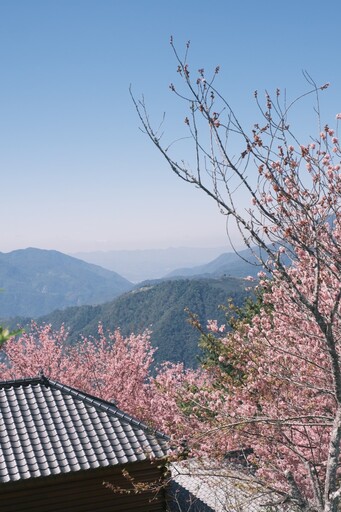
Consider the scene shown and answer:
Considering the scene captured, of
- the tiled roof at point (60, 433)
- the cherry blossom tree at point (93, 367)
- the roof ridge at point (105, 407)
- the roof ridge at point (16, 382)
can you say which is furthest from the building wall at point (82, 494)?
the cherry blossom tree at point (93, 367)

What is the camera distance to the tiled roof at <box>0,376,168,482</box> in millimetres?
12742

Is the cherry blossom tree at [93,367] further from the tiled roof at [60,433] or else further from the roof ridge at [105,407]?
the tiled roof at [60,433]

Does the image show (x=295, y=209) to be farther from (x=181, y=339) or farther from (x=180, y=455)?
(x=181, y=339)

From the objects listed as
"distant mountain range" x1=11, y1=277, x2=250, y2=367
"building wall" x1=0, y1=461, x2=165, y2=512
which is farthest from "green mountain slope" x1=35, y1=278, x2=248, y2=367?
"building wall" x1=0, y1=461, x2=165, y2=512

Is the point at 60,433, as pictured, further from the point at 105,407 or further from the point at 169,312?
the point at 169,312

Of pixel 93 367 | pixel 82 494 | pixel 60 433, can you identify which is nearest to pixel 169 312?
pixel 93 367

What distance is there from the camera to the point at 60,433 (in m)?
13.8

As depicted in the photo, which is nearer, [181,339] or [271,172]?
[271,172]

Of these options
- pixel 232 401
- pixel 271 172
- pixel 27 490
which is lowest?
pixel 27 490

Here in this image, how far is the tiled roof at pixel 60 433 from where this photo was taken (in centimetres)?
1274

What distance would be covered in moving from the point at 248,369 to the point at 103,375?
1751 cm

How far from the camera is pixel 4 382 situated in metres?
15.1

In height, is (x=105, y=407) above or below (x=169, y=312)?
above

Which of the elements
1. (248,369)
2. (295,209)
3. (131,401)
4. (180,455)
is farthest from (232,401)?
(131,401)
